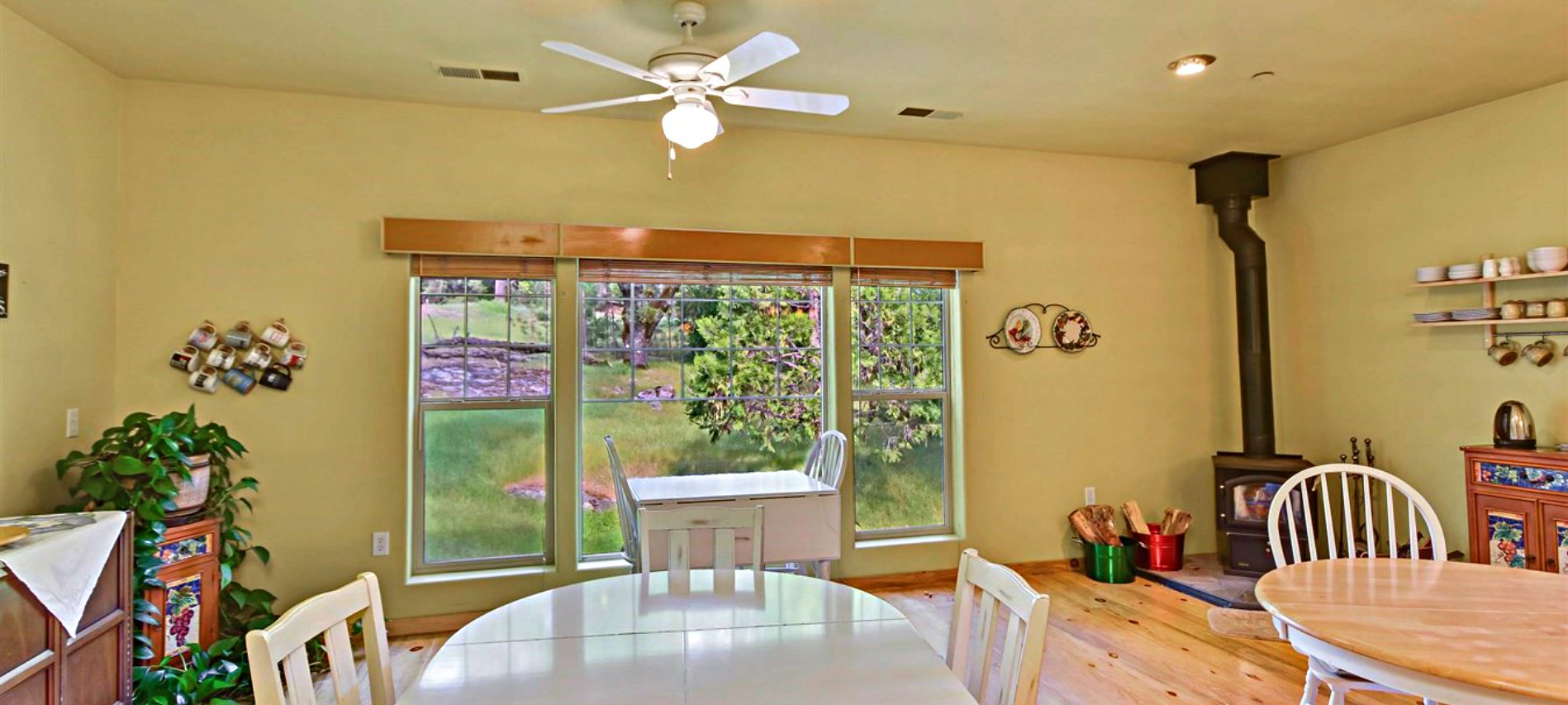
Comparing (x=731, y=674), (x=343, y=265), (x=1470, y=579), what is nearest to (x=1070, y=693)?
(x=1470, y=579)

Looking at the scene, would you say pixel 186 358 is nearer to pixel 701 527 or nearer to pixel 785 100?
pixel 701 527

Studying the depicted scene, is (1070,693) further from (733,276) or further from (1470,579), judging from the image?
(733,276)

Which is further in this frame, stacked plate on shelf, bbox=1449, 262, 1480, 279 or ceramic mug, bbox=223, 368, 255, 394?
stacked plate on shelf, bbox=1449, 262, 1480, 279

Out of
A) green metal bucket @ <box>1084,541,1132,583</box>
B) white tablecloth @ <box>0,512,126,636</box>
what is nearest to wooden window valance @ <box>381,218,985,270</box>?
white tablecloth @ <box>0,512,126,636</box>

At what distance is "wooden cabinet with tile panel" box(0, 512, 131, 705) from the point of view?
1900mm

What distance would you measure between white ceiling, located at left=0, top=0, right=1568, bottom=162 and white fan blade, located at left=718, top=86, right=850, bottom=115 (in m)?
0.32

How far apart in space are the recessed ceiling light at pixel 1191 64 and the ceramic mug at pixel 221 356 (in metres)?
4.18

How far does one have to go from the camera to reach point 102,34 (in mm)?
2709

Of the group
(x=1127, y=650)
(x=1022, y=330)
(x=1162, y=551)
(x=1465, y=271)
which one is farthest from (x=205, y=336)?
(x=1465, y=271)

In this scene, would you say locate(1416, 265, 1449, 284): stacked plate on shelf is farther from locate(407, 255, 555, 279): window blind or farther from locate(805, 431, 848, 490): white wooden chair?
locate(407, 255, 555, 279): window blind

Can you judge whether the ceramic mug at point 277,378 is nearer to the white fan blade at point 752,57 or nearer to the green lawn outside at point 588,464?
the green lawn outside at point 588,464

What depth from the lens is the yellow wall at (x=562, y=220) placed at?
320 centimetres

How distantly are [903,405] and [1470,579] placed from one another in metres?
2.58

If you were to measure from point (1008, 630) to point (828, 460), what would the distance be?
2.35m
